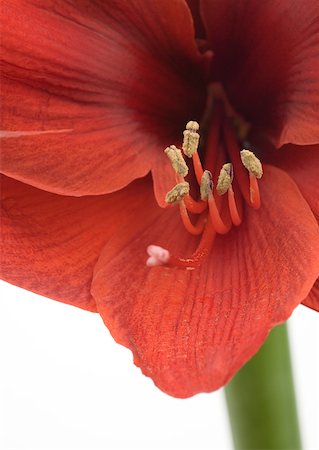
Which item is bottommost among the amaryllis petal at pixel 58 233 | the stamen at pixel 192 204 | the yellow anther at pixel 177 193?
the amaryllis petal at pixel 58 233

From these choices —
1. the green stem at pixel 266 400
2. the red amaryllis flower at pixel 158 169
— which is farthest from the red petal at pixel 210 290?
the green stem at pixel 266 400

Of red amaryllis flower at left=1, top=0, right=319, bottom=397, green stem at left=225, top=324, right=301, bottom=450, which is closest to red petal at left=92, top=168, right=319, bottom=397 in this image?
red amaryllis flower at left=1, top=0, right=319, bottom=397

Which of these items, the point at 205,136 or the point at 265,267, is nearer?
the point at 265,267

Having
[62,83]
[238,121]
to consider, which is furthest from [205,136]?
[62,83]

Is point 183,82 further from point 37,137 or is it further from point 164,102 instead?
point 37,137

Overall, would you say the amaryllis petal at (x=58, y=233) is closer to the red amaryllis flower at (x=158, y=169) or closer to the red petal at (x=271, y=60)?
the red amaryllis flower at (x=158, y=169)
